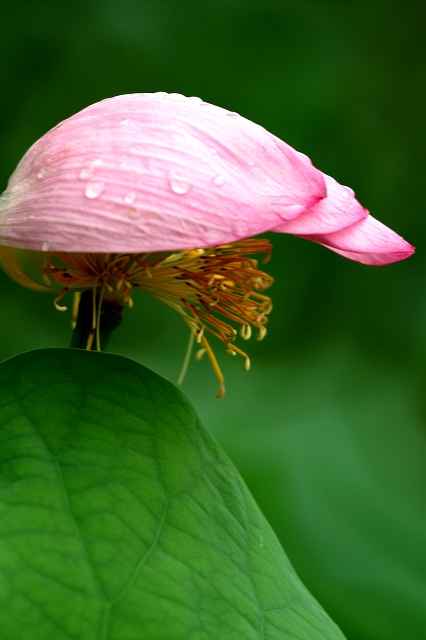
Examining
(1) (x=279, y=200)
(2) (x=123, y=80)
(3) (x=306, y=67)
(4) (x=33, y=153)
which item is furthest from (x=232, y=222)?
(3) (x=306, y=67)

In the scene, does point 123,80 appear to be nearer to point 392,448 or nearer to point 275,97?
point 275,97

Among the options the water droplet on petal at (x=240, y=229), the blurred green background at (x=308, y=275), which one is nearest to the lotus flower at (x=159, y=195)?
the water droplet on petal at (x=240, y=229)

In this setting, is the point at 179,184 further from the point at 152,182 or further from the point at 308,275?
the point at 308,275

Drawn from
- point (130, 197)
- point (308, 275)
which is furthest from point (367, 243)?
point (308, 275)

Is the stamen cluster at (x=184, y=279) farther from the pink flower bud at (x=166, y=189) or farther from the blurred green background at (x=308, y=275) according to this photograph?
the blurred green background at (x=308, y=275)

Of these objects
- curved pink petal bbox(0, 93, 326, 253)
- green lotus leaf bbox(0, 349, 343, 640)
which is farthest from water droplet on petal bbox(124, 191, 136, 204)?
green lotus leaf bbox(0, 349, 343, 640)

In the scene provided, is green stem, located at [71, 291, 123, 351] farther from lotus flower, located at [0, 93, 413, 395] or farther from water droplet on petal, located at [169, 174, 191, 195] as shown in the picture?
water droplet on petal, located at [169, 174, 191, 195]
